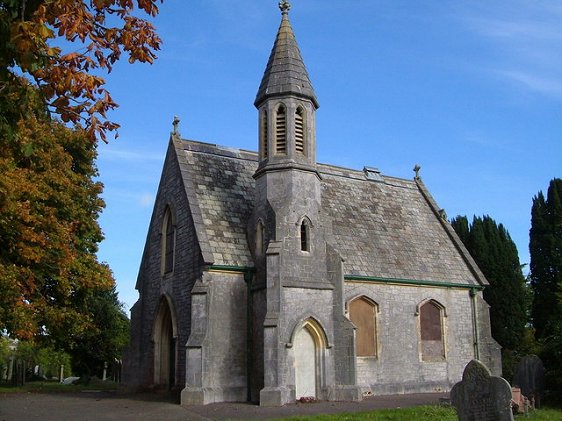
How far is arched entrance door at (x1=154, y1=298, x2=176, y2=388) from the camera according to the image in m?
23.2

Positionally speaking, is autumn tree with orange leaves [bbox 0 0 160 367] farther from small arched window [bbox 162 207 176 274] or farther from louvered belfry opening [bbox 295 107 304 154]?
louvered belfry opening [bbox 295 107 304 154]

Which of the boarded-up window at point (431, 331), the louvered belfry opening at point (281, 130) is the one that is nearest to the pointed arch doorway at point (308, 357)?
the louvered belfry opening at point (281, 130)

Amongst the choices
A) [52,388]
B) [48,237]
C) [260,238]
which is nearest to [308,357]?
[260,238]

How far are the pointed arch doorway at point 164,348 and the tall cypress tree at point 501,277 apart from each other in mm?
17045

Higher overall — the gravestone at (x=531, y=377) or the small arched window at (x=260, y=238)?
the small arched window at (x=260, y=238)

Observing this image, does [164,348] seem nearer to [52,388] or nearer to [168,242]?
[168,242]

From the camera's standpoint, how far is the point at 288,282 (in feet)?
62.7

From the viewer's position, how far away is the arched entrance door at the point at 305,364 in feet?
62.2

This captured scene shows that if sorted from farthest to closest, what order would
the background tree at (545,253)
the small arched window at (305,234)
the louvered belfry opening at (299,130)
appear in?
the background tree at (545,253)
the louvered belfry opening at (299,130)
the small arched window at (305,234)

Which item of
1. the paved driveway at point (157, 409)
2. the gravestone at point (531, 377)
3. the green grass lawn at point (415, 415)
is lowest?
the paved driveway at point (157, 409)

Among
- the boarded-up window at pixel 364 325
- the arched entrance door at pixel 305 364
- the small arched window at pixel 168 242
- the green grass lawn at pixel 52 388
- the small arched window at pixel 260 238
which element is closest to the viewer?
the arched entrance door at pixel 305 364

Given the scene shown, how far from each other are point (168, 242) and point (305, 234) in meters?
6.41

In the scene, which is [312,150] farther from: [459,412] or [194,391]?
[459,412]

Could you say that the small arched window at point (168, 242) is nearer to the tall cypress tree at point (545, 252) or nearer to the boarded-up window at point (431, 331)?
the boarded-up window at point (431, 331)
